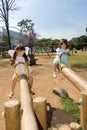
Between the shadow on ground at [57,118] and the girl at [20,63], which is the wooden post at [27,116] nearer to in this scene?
the shadow on ground at [57,118]

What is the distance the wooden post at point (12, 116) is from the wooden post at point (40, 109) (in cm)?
35

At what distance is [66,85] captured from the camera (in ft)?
29.9

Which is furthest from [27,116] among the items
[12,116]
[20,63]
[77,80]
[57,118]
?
[20,63]

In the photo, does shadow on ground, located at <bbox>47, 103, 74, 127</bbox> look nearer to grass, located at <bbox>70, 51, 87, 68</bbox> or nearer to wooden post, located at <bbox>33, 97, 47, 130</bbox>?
wooden post, located at <bbox>33, 97, 47, 130</bbox>

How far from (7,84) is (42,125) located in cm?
671

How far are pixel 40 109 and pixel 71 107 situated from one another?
3529 mm

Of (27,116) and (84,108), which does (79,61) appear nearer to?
(84,108)

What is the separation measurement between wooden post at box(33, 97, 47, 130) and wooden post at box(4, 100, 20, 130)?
35cm

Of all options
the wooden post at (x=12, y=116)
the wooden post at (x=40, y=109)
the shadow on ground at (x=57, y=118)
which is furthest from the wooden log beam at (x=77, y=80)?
the wooden post at (x=12, y=116)

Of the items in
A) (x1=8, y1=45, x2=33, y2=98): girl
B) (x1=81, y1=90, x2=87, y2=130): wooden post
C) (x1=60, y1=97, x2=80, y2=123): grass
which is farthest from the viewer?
(x1=60, y1=97, x2=80, y2=123): grass

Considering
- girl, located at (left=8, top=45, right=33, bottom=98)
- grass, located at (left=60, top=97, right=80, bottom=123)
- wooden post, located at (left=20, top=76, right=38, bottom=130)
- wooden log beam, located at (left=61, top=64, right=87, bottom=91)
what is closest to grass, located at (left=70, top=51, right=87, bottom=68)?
grass, located at (left=60, top=97, right=80, bottom=123)

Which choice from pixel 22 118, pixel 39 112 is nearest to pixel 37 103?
pixel 39 112

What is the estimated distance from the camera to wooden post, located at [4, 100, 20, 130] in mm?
2451

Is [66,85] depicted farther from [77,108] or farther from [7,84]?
[77,108]
